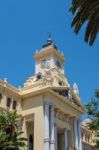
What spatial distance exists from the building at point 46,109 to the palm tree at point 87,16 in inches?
1083

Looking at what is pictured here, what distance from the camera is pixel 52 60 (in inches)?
2480

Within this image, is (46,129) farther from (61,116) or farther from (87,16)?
(87,16)

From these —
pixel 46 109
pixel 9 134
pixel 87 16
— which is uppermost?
pixel 87 16

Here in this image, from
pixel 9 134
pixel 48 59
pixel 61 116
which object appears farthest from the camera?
pixel 48 59

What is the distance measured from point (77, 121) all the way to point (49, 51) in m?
17.1

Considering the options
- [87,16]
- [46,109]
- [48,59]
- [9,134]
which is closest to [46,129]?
[46,109]

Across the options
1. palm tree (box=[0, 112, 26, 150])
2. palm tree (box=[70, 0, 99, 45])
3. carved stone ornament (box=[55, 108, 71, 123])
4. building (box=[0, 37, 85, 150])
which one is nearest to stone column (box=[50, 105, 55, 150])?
building (box=[0, 37, 85, 150])

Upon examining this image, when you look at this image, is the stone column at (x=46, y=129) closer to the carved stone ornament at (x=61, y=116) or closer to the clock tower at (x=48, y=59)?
the carved stone ornament at (x=61, y=116)

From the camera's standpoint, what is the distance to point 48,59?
64.1 meters

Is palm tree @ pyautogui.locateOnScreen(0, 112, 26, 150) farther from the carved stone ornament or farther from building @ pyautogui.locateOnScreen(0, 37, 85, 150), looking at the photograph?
the carved stone ornament

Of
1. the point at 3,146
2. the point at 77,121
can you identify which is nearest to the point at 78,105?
the point at 77,121

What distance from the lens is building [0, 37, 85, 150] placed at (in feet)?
150

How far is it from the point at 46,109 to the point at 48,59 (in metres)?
19.5

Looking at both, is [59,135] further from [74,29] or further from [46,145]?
[74,29]
